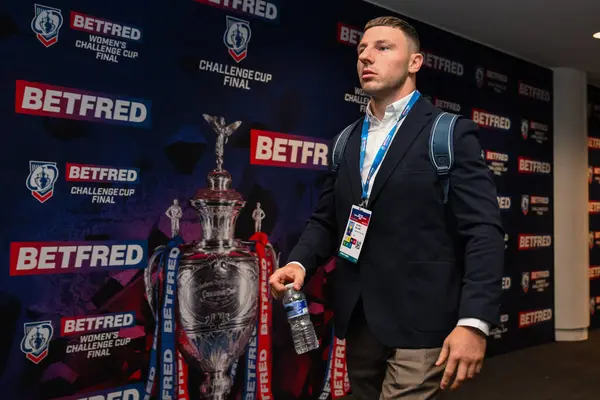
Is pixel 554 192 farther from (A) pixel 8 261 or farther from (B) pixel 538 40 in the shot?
(A) pixel 8 261

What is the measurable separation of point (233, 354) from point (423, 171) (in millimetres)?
1794

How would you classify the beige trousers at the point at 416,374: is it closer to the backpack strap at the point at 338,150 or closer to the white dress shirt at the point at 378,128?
the white dress shirt at the point at 378,128

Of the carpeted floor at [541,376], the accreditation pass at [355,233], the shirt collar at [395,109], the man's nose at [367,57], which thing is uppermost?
the man's nose at [367,57]

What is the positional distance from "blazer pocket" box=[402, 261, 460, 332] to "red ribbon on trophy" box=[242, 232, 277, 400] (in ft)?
5.35

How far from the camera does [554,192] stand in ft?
16.0

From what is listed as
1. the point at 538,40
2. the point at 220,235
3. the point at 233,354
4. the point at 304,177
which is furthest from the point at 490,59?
the point at 233,354

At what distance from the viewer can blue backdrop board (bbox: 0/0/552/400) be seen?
2.22 metres

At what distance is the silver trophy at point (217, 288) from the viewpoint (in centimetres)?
264

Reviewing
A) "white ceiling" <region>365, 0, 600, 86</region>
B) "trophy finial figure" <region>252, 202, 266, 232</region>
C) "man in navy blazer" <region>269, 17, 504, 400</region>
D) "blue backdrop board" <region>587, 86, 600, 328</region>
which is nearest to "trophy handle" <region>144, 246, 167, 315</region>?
"trophy finial figure" <region>252, 202, 266, 232</region>

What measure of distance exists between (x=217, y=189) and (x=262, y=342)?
2.86 ft

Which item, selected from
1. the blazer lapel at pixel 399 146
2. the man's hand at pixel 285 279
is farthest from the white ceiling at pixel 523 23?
the man's hand at pixel 285 279

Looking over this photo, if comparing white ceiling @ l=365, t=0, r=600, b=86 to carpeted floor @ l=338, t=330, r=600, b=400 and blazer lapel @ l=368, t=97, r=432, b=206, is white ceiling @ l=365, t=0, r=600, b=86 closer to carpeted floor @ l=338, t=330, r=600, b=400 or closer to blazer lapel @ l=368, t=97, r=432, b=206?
blazer lapel @ l=368, t=97, r=432, b=206

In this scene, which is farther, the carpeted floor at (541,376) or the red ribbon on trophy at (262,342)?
the carpeted floor at (541,376)

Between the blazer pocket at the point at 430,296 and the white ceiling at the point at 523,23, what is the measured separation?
2551mm
